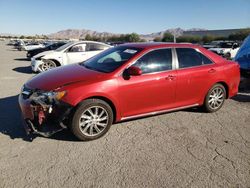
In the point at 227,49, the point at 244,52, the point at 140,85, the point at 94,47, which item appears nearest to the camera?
the point at 140,85

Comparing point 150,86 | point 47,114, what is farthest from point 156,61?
point 47,114

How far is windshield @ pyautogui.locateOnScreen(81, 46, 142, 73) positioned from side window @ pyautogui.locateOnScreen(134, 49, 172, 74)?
208 mm

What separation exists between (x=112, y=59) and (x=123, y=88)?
961mm

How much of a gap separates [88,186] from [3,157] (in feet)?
4.80

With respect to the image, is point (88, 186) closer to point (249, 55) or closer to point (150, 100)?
point (150, 100)

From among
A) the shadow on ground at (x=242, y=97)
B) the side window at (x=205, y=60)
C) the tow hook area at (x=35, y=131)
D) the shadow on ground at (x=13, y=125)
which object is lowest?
the shadow on ground at (x=242, y=97)

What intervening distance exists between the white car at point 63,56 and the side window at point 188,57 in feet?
22.0

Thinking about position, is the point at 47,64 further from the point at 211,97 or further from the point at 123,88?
the point at 211,97

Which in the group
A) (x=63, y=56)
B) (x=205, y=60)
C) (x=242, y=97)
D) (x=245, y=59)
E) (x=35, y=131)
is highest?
(x=205, y=60)

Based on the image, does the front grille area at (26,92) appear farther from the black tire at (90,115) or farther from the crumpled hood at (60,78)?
the black tire at (90,115)

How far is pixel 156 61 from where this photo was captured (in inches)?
193

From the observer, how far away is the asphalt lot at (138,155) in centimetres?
318

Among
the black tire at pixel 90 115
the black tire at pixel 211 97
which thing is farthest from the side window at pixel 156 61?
the black tire at pixel 211 97

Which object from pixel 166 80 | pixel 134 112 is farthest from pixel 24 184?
pixel 166 80
